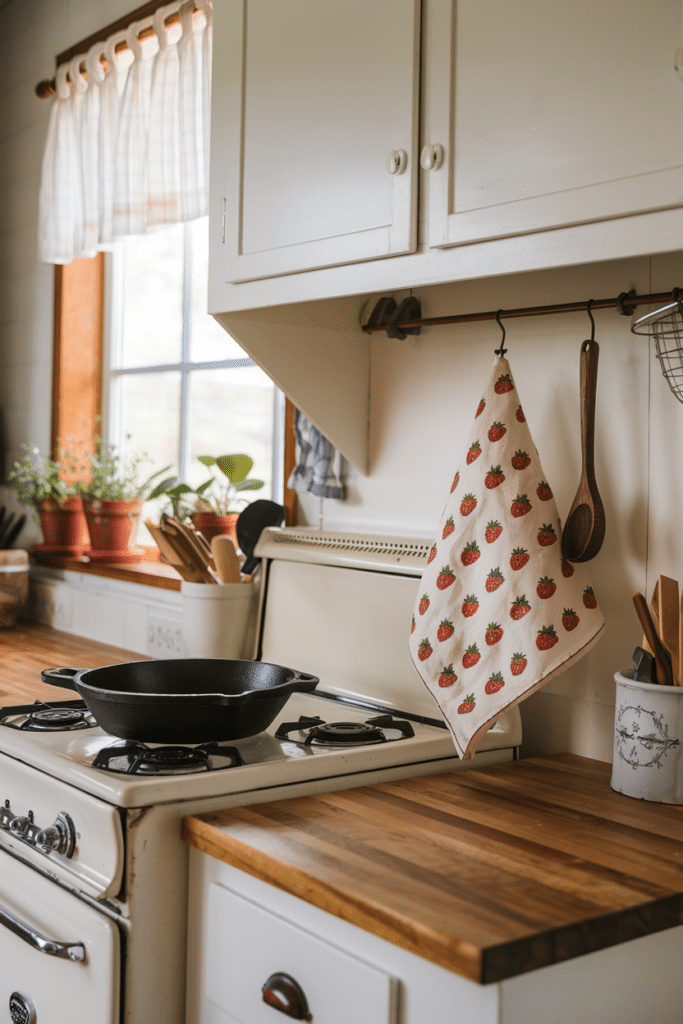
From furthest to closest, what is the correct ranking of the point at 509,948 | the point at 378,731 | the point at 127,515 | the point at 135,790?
the point at 127,515
the point at 378,731
the point at 135,790
the point at 509,948

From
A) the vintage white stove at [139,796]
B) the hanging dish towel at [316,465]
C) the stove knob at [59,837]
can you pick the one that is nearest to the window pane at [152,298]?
the hanging dish towel at [316,465]

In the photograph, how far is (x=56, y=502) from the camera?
2906 mm

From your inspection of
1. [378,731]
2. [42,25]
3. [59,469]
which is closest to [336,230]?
[378,731]

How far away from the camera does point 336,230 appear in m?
1.45

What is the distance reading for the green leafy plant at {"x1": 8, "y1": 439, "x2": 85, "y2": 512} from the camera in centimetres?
292

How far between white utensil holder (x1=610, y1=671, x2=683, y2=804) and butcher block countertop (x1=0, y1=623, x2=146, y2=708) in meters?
1.00

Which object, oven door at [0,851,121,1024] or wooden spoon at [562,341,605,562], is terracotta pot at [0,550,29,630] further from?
wooden spoon at [562,341,605,562]

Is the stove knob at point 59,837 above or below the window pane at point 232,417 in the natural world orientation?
below

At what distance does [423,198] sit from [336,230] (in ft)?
0.58

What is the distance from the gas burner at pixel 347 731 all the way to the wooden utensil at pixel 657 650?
14.6 inches

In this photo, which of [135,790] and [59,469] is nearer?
[135,790]

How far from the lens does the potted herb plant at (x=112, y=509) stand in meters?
2.72

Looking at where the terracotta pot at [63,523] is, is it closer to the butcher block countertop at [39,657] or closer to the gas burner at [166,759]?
the butcher block countertop at [39,657]

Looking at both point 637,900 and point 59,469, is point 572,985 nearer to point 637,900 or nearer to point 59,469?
point 637,900
